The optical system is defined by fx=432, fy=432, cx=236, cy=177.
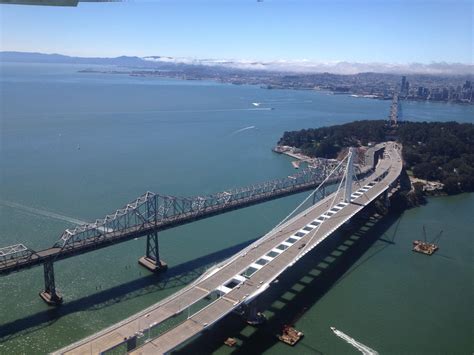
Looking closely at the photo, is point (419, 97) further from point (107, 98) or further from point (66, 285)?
point (66, 285)

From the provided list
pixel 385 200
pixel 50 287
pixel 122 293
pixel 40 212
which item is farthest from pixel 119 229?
pixel 385 200

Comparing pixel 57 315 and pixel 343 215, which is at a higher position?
pixel 343 215

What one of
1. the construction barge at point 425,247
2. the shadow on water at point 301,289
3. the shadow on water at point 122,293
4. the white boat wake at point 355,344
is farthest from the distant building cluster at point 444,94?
the white boat wake at point 355,344

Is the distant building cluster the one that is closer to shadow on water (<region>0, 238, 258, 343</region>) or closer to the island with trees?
the island with trees

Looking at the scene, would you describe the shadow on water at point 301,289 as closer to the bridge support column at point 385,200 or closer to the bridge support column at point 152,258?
the bridge support column at point 385,200

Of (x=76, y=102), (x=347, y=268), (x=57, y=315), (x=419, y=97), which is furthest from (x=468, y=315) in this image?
(x=419, y=97)

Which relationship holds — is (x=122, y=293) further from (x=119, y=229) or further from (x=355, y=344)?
(x=355, y=344)

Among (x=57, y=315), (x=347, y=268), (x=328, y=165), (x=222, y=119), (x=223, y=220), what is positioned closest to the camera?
(x=57, y=315)
